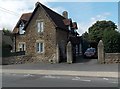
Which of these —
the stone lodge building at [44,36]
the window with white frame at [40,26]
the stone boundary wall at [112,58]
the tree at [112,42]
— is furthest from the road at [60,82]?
the window with white frame at [40,26]

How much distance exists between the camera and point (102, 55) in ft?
96.3

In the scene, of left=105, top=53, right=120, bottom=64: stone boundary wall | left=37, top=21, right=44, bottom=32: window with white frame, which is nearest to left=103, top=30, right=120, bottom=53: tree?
left=105, top=53, right=120, bottom=64: stone boundary wall

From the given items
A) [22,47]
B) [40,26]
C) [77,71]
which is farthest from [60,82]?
[22,47]

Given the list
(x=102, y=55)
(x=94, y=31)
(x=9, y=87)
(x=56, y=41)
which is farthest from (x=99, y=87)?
(x=94, y=31)

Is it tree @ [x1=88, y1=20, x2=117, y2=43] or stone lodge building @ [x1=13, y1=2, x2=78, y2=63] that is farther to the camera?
tree @ [x1=88, y1=20, x2=117, y2=43]

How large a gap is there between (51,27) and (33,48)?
4359mm

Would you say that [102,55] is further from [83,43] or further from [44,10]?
[83,43]

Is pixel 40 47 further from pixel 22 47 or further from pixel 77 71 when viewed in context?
pixel 77 71

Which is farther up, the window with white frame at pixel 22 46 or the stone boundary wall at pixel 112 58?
the window with white frame at pixel 22 46

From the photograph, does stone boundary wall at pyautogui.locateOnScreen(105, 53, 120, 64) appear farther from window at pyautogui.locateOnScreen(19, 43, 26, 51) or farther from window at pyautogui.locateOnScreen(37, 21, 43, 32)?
window at pyautogui.locateOnScreen(19, 43, 26, 51)

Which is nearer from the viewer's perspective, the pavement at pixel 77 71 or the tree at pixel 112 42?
the pavement at pixel 77 71

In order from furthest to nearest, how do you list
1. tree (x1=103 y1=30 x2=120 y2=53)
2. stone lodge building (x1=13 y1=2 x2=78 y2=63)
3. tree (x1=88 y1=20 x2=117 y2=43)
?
tree (x1=88 y1=20 x2=117 y2=43), stone lodge building (x1=13 y1=2 x2=78 y2=63), tree (x1=103 y1=30 x2=120 y2=53)

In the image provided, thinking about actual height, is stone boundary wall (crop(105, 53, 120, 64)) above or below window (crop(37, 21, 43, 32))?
below

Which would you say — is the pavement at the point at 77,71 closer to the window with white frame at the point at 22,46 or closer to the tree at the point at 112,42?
the tree at the point at 112,42
